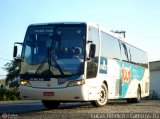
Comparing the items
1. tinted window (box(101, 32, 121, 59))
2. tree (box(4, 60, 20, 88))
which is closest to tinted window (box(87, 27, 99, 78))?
tinted window (box(101, 32, 121, 59))

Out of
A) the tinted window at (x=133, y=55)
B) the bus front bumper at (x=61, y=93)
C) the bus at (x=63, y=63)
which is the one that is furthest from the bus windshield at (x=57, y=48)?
the tinted window at (x=133, y=55)

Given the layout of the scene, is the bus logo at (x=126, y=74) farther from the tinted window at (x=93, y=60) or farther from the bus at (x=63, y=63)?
the tinted window at (x=93, y=60)

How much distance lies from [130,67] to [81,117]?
10.4 m

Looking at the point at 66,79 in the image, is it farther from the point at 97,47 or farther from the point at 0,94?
the point at 0,94

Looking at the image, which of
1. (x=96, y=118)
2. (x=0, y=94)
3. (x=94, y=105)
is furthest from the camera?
(x=0, y=94)

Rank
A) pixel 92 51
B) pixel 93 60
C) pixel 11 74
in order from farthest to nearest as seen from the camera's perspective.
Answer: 1. pixel 11 74
2. pixel 93 60
3. pixel 92 51

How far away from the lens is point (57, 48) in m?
15.0

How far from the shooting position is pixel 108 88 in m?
17.8

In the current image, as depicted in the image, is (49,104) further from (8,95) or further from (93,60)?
(8,95)

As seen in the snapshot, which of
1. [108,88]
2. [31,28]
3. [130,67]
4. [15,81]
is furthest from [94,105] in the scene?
[15,81]

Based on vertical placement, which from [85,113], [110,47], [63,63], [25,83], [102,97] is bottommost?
[85,113]

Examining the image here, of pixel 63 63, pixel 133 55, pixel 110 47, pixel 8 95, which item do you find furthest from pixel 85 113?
pixel 8 95

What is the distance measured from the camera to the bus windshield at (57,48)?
48.1ft

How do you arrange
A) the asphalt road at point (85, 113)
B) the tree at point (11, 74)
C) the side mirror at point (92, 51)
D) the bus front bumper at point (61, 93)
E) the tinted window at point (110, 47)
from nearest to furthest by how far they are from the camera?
the asphalt road at point (85, 113)
the bus front bumper at point (61, 93)
the side mirror at point (92, 51)
the tinted window at point (110, 47)
the tree at point (11, 74)
